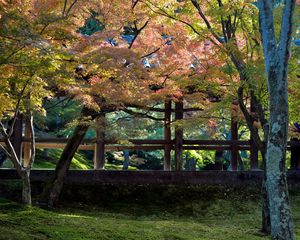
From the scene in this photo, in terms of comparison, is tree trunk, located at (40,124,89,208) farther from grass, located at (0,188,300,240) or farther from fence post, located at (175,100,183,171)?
fence post, located at (175,100,183,171)

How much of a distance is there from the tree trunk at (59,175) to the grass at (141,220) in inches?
14.1

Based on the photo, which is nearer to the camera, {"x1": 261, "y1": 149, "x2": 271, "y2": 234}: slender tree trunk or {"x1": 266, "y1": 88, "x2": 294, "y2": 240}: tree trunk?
{"x1": 266, "y1": 88, "x2": 294, "y2": 240}: tree trunk

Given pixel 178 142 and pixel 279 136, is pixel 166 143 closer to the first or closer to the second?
pixel 178 142

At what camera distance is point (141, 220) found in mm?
10305

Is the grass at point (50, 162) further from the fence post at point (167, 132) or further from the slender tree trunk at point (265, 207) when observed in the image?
the slender tree trunk at point (265, 207)

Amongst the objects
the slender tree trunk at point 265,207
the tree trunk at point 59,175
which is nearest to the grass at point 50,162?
the tree trunk at point 59,175

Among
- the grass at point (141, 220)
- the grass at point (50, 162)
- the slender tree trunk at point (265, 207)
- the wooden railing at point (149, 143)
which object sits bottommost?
the grass at point (141, 220)

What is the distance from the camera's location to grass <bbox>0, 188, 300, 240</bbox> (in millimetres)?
7641

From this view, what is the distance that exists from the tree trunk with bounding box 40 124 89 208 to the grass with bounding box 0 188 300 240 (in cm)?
36

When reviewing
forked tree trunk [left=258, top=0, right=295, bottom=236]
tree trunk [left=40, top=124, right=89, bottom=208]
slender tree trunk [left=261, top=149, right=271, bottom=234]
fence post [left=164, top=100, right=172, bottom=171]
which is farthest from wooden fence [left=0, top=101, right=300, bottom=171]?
forked tree trunk [left=258, top=0, right=295, bottom=236]

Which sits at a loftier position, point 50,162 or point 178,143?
point 178,143

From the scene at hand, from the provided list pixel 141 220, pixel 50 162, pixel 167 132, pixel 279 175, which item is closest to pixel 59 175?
pixel 141 220

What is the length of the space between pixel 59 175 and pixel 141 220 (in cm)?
244

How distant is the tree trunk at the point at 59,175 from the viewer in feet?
36.0
